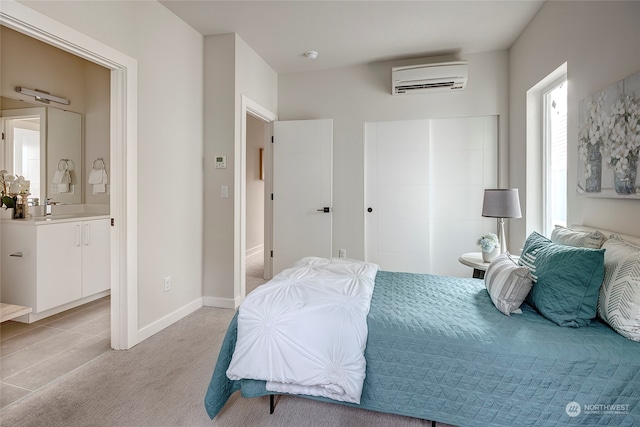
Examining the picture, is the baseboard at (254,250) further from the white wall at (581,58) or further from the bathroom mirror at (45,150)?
the white wall at (581,58)

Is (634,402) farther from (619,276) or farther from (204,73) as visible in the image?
(204,73)

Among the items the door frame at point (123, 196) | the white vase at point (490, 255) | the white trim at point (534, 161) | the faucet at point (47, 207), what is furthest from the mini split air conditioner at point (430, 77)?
the faucet at point (47, 207)

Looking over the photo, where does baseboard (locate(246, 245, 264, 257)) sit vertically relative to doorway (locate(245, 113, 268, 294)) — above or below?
below

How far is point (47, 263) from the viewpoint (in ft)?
8.75

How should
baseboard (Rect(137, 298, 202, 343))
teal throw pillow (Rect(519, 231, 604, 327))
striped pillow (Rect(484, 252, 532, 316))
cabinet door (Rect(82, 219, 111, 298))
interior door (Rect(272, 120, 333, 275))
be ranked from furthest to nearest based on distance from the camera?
interior door (Rect(272, 120, 333, 275))
cabinet door (Rect(82, 219, 111, 298))
baseboard (Rect(137, 298, 202, 343))
striped pillow (Rect(484, 252, 532, 316))
teal throw pillow (Rect(519, 231, 604, 327))

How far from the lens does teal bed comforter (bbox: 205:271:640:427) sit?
116 cm

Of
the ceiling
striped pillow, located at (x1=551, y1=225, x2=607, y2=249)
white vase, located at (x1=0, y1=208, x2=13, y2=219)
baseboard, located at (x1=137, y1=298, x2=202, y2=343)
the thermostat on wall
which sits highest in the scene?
the ceiling

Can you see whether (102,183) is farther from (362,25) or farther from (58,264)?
(362,25)

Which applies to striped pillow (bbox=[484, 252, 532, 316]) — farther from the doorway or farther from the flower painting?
the doorway

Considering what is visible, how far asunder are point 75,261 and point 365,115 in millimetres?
3392

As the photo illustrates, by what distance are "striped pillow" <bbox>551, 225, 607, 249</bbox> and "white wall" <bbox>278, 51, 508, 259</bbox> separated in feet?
5.45

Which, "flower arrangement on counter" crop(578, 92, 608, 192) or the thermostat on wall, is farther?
the thermostat on wall

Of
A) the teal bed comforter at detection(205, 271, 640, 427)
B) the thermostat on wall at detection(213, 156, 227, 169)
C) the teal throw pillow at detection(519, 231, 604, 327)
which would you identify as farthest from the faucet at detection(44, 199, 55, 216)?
the teal throw pillow at detection(519, 231, 604, 327)

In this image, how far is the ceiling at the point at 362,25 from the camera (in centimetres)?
258
